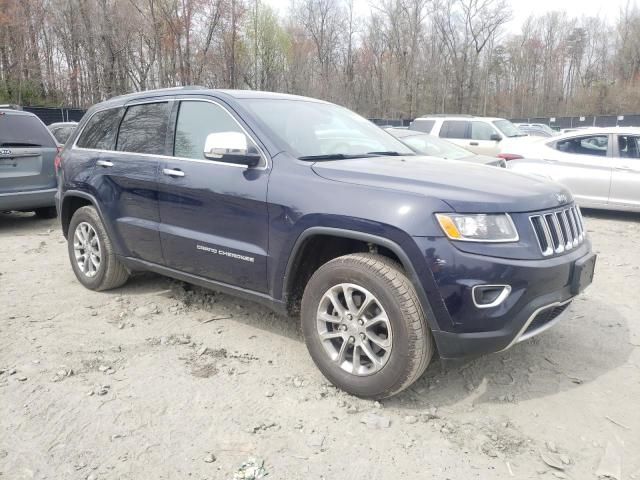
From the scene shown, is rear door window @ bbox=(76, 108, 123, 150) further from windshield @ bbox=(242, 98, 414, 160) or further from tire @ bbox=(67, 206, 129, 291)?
windshield @ bbox=(242, 98, 414, 160)

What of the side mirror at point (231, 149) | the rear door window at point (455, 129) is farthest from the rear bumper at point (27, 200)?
the rear door window at point (455, 129)

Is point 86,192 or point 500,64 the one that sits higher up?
point 500,64

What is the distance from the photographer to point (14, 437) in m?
2.76

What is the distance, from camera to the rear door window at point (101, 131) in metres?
4.70

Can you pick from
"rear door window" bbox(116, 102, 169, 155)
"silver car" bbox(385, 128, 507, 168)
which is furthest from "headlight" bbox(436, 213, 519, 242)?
"silver car" bbox(385, 128, 507, 168)

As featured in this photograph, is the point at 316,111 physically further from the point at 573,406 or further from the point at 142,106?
the point at 573,406

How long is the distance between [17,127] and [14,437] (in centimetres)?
632

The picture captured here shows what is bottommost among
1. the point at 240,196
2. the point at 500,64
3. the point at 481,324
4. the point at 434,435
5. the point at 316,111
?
the point at 434,435

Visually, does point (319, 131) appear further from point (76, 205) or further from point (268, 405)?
point (76, 205)

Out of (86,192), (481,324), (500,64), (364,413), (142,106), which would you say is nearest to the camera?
(481,324)

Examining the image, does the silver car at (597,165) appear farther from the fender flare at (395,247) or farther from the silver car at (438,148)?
the fender flare at (395,247)

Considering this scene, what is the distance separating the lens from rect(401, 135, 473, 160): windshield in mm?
8836

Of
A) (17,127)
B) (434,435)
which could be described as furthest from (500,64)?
(434,435)

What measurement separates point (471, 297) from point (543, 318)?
0.60m
